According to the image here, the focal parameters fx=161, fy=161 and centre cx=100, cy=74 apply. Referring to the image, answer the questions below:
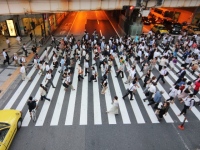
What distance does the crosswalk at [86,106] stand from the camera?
9.37 metres

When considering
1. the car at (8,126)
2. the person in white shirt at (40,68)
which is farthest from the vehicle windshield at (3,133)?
the person in white shirt at (40,68)

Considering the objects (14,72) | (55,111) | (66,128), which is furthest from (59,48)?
(66,128)

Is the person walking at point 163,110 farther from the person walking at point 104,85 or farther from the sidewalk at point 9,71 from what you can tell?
the sidewalk at point 9,71

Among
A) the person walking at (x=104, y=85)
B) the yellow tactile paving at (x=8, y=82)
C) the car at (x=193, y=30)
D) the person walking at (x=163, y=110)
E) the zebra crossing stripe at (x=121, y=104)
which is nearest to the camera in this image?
the person walking at (x=163, y=110)

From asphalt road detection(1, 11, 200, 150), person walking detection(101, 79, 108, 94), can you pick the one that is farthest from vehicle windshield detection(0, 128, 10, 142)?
person walking detection(101, 79, 108, 94)

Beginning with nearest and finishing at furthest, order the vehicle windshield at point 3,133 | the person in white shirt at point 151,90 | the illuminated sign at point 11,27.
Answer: the vehicle windshield at point 3,133, the person in white shirt at point 151,90, the illuminated sign at point 11,27

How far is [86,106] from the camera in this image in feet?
34.1

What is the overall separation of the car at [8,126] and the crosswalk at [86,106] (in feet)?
2.74

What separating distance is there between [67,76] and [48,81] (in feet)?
7.18

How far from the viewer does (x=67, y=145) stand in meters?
7.82

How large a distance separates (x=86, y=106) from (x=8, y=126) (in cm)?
446

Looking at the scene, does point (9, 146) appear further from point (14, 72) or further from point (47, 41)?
point (47, 41)

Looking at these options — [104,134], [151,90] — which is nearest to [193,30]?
[151,90]

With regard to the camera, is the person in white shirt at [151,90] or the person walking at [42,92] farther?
the person in white shirt at [151,90]
